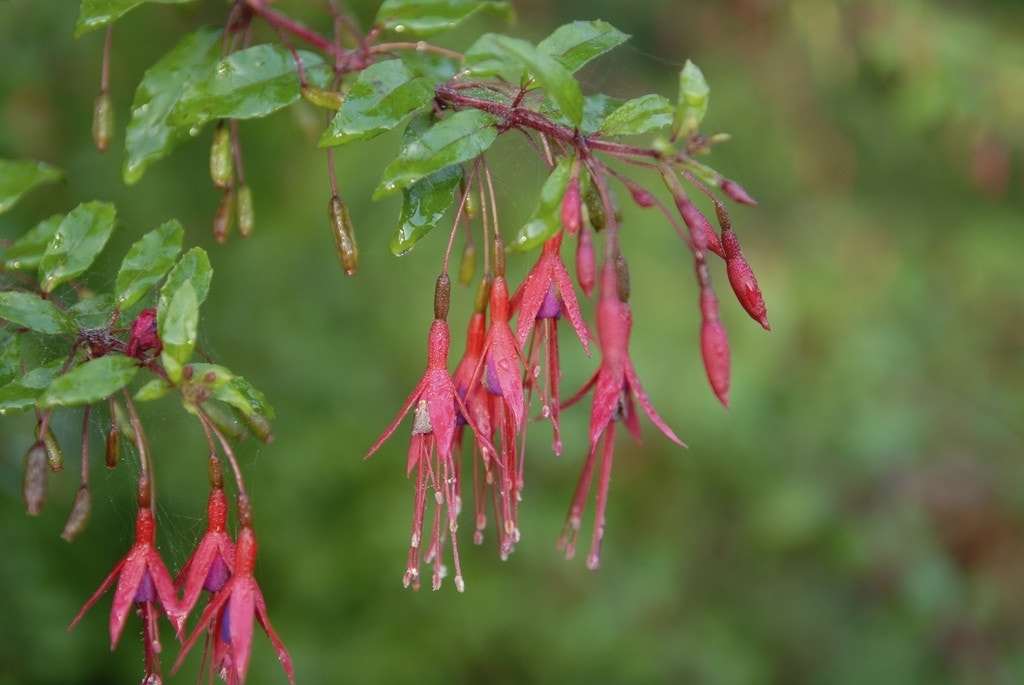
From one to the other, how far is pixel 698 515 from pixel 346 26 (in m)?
1.63

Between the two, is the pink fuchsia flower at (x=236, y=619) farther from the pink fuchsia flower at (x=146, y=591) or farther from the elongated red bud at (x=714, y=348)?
the elongated red bud at (x=714, y=348)

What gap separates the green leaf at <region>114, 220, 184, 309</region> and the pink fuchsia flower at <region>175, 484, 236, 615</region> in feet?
0.65

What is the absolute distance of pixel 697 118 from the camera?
73cm

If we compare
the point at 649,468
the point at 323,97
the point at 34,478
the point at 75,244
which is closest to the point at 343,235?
the point at 323,97

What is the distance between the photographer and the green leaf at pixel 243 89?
0.81m

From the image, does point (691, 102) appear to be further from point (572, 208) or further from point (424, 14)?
point (424, 14)


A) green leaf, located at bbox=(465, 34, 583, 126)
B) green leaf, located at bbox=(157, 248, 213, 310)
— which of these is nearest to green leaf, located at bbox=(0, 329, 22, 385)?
green leaf, located at bbox=(157, 248, 213, 310)

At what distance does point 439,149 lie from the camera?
0.75 m

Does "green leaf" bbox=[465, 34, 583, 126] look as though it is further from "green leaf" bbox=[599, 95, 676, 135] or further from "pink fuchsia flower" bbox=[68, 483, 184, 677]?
"pink fuchsia flower" bbox=[68, 483, 184, 677]

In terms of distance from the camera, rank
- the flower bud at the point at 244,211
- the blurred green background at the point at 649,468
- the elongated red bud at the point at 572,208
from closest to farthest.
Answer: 1. the elongated red bud at the point at 572,208
2. the flower bud at the point at 244,211
3. the blurred green background at the point at 649,468

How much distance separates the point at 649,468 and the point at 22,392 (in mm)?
1663

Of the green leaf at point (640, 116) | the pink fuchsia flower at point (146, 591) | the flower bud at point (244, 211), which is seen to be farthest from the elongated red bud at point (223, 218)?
the green leaf at point (640, 116)

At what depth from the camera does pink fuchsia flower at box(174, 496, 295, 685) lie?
734 mm

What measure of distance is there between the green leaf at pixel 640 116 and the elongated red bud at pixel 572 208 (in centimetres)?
8
